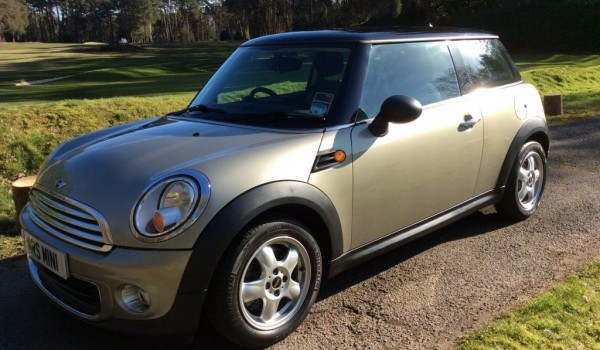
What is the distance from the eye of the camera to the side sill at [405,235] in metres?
3.28

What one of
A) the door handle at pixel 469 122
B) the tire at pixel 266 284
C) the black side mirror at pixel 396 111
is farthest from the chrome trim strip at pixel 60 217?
the door handle at pixel 469 122

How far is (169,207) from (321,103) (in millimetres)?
1245

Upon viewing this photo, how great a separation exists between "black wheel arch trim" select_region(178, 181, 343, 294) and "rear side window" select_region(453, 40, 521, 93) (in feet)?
6.12

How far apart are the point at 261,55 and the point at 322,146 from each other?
1.21 metres

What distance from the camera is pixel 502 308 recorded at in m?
3.30

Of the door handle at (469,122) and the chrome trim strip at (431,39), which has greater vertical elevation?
the chrome trim strip at (431,39)

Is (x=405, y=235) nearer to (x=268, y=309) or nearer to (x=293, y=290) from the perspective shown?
(x=293, y=290)


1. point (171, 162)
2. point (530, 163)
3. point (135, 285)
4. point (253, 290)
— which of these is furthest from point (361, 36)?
point (530, 163)

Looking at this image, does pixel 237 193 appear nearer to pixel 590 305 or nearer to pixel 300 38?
pixel 300 38

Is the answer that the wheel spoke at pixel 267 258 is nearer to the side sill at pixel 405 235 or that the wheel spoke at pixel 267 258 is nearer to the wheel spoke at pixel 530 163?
the side sill at pixel 405 235

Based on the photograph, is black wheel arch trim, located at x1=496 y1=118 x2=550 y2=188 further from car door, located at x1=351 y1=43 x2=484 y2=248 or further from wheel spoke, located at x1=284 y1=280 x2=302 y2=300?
wheel spoke, located at x1=284 y1=280 x2=302 y2=300

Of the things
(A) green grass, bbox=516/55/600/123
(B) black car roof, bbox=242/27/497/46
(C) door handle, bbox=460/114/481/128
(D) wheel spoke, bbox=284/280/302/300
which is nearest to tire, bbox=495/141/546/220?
(C) door handle, bbox=460/114/481/128

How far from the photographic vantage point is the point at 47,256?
2871mm

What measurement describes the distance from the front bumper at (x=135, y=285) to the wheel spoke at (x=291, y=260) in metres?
0.54
